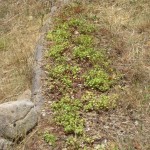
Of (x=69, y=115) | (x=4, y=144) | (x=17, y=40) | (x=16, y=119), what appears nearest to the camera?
(x=4, y=144)

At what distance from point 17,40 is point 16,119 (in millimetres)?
3548

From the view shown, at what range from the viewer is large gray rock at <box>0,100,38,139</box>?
18.1 ft

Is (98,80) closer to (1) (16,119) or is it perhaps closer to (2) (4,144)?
(1) (16,119)

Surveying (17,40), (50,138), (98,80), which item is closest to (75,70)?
(98,80)

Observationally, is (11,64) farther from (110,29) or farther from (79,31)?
(110,29)

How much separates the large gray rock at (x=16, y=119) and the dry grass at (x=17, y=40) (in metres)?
1.09

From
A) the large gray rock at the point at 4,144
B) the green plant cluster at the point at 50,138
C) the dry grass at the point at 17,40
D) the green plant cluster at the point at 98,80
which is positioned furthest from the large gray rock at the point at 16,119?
the green plant cluster at the point at 98,80

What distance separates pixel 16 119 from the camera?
568cm

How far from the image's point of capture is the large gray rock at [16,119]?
18.1ft

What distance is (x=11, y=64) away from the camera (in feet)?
26.7

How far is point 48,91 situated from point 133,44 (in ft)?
7.25

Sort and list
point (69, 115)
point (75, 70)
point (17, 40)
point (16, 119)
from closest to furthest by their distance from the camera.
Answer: point (16, 119)
point (69, 115)
point (75, 70)
point (17, 40)

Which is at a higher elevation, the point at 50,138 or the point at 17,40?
the point at 17,40

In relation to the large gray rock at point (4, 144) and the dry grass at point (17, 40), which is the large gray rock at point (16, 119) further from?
the dry grass at point (17, 40)
